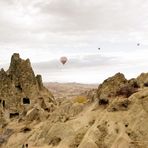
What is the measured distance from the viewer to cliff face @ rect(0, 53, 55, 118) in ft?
276

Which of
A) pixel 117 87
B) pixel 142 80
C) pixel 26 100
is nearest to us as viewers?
pixel 142 80

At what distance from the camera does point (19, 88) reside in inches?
3415

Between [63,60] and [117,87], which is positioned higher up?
[63,60]

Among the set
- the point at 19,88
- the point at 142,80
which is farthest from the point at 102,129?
the point at 19,88

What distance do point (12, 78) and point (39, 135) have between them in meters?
34.9

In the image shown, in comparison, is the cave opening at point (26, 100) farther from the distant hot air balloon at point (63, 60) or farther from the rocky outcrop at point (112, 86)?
the rocky outcrop at point (112, 86)

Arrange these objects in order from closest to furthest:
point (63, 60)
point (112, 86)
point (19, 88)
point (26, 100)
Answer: point (112, 86) → point (26, 100) → point (19, 88) → point (63, 60)

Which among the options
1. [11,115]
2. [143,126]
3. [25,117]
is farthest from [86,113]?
[11,115]

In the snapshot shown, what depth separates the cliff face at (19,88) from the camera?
84062mm

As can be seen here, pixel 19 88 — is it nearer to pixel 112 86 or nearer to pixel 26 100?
pixel 26 100

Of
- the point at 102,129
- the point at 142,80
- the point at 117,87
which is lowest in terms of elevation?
the point at 102,129

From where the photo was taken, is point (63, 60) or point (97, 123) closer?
point (97, 123)

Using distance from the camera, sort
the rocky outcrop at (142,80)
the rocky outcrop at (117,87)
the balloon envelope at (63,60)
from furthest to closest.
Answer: the balloon envelope at (63,60) → the rocky outcrop at (142,80) → the rocky outcrop at (117,87)

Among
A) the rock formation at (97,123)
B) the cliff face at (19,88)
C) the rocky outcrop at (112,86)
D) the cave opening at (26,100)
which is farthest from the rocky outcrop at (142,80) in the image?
the cave opening at (26,100)
